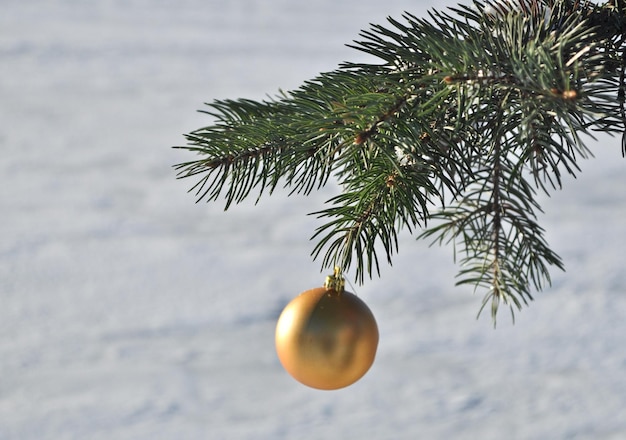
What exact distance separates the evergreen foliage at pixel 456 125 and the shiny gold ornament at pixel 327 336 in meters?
0.02

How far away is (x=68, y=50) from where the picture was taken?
1.30 meters

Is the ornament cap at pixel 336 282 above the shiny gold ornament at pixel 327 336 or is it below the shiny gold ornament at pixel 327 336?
above

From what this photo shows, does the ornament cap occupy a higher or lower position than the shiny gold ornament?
higher

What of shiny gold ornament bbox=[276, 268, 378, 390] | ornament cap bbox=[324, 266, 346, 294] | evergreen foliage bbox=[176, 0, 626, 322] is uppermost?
evergreen foliage bbox=[176, 0, 626, 322]

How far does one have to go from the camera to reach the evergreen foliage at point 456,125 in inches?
9.3

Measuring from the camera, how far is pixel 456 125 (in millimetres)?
228

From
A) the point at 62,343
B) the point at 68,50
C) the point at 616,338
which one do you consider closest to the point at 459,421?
the point at 616,338

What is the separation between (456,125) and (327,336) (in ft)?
0.34

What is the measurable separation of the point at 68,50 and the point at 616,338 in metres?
0.95

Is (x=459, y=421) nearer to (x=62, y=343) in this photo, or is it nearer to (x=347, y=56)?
(x=62, y=343)

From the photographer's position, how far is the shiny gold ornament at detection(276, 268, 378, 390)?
0.30 metres

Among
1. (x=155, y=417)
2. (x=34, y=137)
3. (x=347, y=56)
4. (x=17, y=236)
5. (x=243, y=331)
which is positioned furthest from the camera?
(x=347, y=56)

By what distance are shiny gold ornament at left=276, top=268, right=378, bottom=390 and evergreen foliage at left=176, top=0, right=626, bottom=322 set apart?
0.8 inches

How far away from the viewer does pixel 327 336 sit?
30 centimetres
